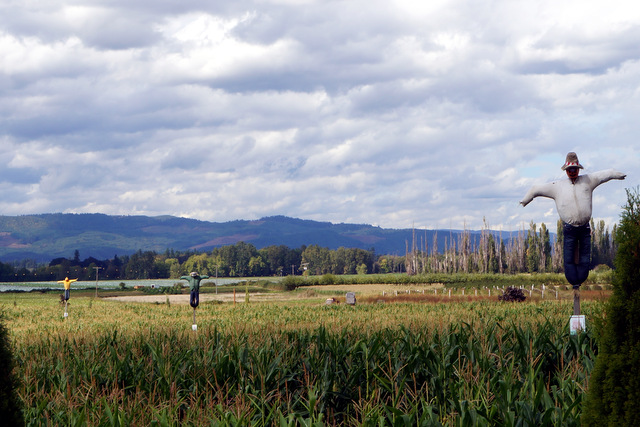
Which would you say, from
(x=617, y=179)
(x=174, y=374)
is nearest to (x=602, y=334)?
(x=174, y=374)

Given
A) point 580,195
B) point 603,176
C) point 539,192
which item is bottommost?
point 580,195

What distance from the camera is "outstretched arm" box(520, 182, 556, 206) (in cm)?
1210

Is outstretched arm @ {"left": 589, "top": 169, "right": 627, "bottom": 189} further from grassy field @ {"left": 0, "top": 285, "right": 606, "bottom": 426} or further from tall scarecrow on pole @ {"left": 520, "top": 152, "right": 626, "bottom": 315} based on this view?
grassy field @ {"left": 0, "top": 285, "right": 606, "bottom": 426}

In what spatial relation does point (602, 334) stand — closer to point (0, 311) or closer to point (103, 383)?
point (0, 311)

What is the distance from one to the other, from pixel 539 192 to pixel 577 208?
0.83 metres

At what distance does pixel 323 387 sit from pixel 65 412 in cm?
359

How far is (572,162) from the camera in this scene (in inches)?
474

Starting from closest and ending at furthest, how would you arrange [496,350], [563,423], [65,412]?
[563,423] → [65,412] → [496,350]

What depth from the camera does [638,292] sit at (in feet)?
15.6

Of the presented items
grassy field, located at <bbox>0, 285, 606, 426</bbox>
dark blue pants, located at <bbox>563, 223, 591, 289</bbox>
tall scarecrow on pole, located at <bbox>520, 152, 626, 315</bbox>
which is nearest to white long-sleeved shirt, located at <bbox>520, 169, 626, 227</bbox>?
tall scarecrow on pole, located at <bbox>520, 152, 626, 315</bbox>

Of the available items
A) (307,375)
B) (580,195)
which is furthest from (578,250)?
(307,375)

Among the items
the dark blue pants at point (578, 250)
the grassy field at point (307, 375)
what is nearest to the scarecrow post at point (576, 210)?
the dark blue pants at point (578, 250)

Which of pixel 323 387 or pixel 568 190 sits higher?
pixel 568 190

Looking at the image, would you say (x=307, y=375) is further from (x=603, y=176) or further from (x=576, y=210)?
(x=603, y=176)
